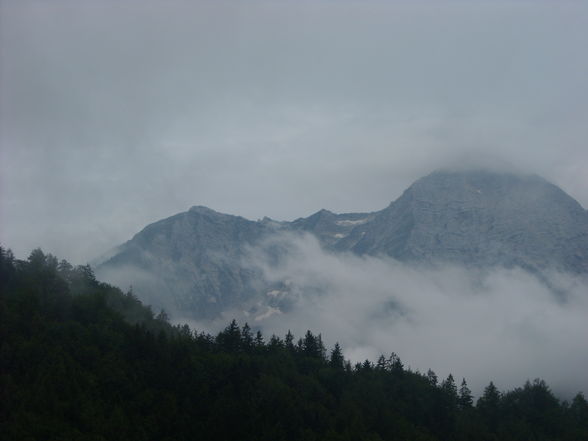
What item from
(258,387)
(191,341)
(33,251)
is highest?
(33,251)

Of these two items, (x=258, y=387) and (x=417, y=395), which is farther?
(x=417, y=395)

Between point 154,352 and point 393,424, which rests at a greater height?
point 154,352

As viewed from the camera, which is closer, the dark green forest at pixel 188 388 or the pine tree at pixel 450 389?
the dark green forest at pixel 188 388

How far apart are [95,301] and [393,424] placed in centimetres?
5735

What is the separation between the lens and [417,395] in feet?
463

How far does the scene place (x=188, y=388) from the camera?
113375 mm

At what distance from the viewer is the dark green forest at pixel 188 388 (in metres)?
98.0

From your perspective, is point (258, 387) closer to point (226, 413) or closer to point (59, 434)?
point (226, 413)

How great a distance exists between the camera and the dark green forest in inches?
3858

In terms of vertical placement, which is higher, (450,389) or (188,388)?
(450,389)

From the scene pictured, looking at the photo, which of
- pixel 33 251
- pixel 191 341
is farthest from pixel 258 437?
pixel 33 251

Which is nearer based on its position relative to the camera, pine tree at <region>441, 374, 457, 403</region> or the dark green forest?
the dark green forest

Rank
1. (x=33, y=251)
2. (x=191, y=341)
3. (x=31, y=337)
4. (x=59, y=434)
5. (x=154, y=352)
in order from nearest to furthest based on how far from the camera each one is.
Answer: (x=59, y=434), (x=31, y=337), (x=154, y=352), (x=191, y=341), (x=33, y=251)

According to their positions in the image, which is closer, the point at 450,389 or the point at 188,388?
the point at 188,388
